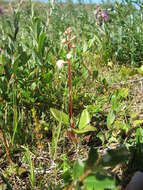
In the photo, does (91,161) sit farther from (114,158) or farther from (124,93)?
(124,93)

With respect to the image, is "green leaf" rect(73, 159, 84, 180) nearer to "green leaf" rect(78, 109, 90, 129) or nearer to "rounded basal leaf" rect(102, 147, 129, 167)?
"rounded basal leaf" rect(102, 147, 129, 167)

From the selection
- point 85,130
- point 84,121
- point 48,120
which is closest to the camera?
point 85,130

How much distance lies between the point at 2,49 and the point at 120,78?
3.63ft

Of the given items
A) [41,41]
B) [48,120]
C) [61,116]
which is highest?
[41,41]

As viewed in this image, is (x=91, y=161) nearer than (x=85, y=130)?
Yes

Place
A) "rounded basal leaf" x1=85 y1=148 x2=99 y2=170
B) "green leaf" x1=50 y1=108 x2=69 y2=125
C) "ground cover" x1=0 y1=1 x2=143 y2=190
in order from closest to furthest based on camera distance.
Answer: "rounded basal leaf" x1=85 y1=148 x2=99 y2=170
"ground cover" x1=0 y1=1 x2=143 y2=190
"green leaf" x1=50 y1=108 x2=69 y2=125

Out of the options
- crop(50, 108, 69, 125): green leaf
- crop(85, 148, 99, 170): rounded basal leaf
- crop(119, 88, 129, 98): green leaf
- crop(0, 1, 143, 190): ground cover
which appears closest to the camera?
crop(85, 148, 99, 170): rounded basal leaf

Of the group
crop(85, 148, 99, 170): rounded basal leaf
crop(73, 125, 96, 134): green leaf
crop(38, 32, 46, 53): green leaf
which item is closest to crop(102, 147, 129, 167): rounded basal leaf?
crop(85, 148, 99, 170): rounded basal leaf

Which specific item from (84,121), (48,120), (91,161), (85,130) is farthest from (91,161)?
(48,120)

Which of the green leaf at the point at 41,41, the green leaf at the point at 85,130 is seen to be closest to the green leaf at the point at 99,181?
the green leaf at the point at 85,130

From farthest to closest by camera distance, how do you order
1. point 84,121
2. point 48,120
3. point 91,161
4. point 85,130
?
point 48,120
point 84,121
point 85,130
point 91,161

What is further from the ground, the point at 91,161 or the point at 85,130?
the point at 91,161

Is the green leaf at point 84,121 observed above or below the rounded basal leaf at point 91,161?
below

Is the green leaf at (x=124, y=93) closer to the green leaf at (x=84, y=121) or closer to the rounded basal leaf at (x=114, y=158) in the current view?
the green leaf at (x=84, y=121)
